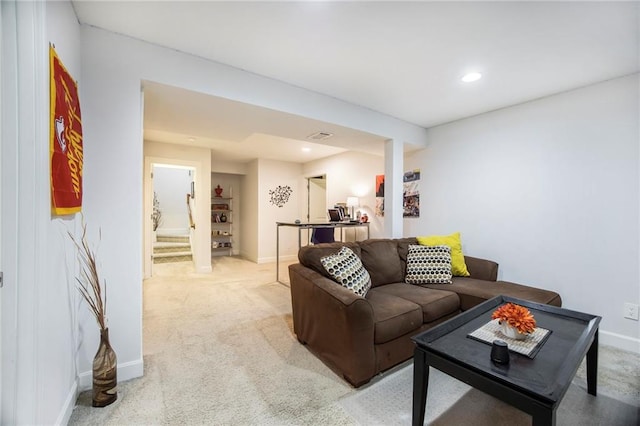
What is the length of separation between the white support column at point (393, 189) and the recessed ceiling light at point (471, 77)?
1.16 metres

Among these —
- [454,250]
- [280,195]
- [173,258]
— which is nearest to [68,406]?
[454,250]

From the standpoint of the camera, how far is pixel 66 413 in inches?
58.3

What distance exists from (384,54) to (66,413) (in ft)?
10.1

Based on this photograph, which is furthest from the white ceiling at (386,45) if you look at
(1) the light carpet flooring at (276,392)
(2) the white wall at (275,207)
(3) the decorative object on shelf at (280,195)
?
(3) the decorative object on shelf at (280,195)

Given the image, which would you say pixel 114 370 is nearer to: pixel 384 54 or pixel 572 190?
pixel 384 54

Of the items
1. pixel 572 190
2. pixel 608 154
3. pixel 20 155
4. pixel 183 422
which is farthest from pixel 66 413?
pixel 608 154

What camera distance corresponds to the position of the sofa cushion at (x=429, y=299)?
2219 mm

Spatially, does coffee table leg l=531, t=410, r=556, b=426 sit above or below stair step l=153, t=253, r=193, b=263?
above

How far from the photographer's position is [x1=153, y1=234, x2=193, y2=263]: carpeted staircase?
650 cm

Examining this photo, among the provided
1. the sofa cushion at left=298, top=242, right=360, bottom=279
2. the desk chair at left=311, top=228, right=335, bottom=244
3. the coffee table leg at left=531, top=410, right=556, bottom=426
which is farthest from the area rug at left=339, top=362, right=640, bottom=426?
the desk chair at left=311, top=228, right=335, bottom=244

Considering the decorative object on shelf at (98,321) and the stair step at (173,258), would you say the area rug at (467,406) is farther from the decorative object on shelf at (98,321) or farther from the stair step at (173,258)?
the stair step at (173,258)

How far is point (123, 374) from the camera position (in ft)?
6.11

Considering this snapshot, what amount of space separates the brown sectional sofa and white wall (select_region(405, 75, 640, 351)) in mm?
489

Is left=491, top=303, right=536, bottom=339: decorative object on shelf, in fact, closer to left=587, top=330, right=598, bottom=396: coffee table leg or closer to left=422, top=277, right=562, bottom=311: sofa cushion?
left=587, top=330, right=598, bottom=396: coffee table leg
